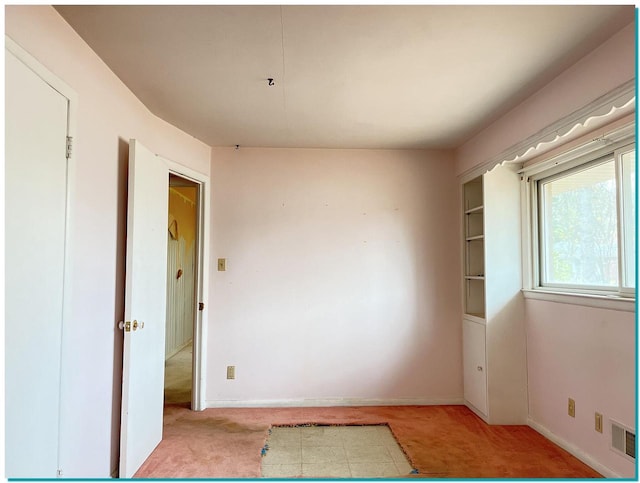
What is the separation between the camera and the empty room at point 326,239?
5.45 feet

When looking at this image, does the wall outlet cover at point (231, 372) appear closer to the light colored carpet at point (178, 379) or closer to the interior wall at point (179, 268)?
the light colored carpet at point (178, 379)

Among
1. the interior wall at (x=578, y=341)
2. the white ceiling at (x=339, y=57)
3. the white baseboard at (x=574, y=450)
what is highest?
the white ceiling at (x=339, y=57)

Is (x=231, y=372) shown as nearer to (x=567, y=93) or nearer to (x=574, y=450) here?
(x=574, y=450)

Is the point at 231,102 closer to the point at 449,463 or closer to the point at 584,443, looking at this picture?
the point at 449,463

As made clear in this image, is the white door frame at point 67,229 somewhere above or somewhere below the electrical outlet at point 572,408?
above

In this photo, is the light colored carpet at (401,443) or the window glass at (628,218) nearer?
the window glass at (628,218)

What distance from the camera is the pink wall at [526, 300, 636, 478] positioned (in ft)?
7.08

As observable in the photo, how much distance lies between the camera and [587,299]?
7.96 ft

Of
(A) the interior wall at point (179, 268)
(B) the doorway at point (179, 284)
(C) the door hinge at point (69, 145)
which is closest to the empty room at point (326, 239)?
(C) the door hinge at point (69, 145)

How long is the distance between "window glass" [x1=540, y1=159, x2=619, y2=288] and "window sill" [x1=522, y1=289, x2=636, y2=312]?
0.14 meters

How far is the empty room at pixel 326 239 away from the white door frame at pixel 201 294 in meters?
0.02

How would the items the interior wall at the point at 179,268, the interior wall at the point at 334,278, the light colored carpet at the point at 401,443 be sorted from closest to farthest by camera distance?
the light colored carpet at the point at 401,443 < the interior wall at the point at 334,278 < the interior wall at the point at 179,268

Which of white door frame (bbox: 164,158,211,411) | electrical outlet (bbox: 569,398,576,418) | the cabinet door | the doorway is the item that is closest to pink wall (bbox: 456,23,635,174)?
the cabinet door

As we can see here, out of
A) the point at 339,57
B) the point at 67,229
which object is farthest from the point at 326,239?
the point at 67,229
